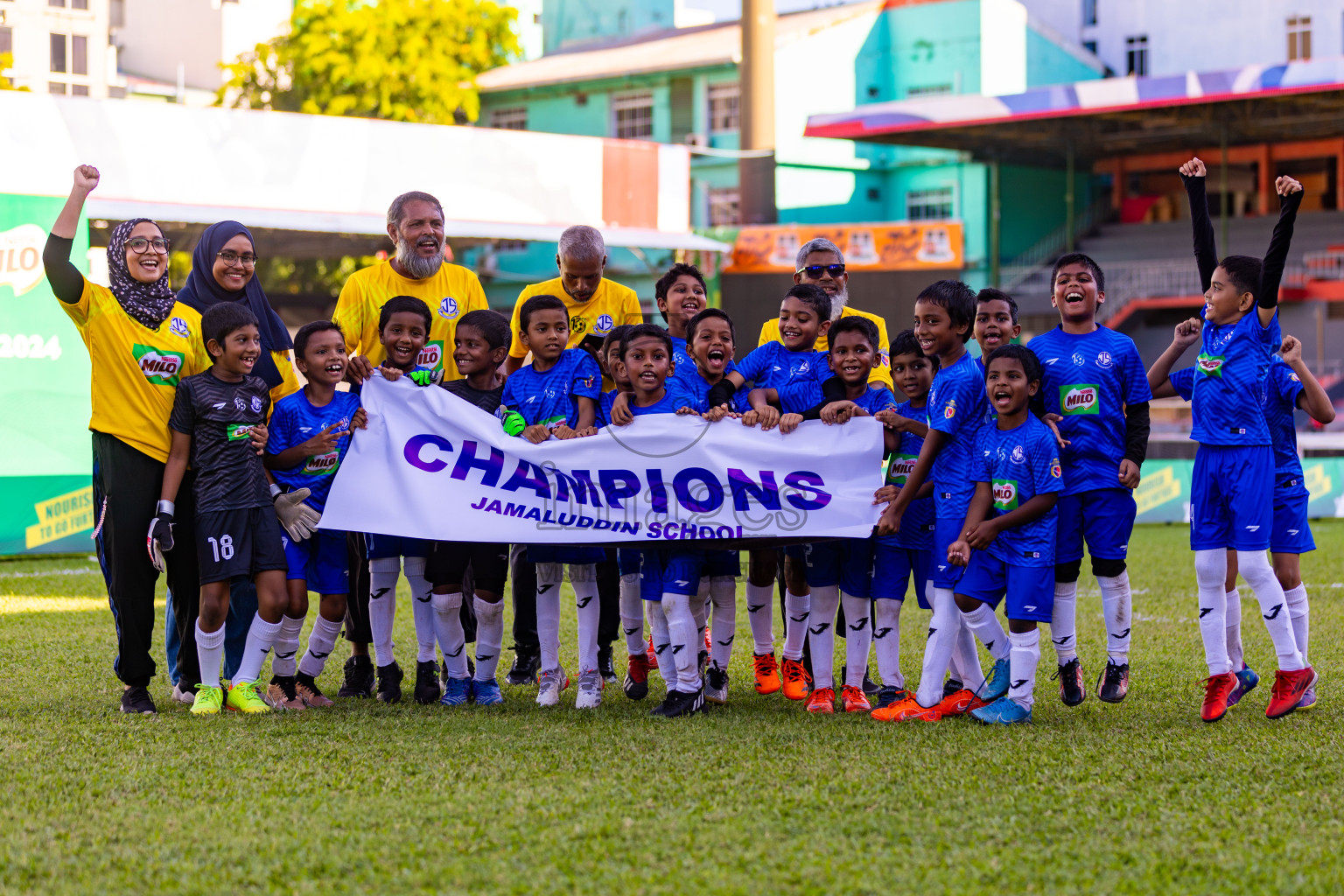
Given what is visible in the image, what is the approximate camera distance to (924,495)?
596 centimetres

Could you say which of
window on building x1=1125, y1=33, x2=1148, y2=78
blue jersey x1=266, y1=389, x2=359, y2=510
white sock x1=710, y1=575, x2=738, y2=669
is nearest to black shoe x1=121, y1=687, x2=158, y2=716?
blue jersey x1=266, y1=389, x2=359, y2=510

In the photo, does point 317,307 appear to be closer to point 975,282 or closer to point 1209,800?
point 975,282

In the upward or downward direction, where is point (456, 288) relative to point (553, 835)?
upward

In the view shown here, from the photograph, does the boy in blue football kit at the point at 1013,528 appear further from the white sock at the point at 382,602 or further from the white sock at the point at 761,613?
the white sock at the point at 382,602

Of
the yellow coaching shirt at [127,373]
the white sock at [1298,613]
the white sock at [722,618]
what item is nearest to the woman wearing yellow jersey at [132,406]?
the yellow coaching shirt at [127,373]

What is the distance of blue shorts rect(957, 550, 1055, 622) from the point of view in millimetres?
5543

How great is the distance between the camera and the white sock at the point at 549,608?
6219mm

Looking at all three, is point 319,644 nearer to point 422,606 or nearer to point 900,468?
point 422,606

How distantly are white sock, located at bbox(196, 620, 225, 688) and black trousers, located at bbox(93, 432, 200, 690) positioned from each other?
0.76 ft

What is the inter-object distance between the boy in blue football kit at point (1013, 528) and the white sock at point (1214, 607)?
0.70 meters

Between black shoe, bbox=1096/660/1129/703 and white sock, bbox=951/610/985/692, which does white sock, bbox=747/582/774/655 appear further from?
black shoe, bbox=1096/660/1129/703

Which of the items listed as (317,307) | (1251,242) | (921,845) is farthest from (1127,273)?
(921,845)

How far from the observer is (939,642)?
573 centimetres

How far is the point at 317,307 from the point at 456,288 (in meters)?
26.6
